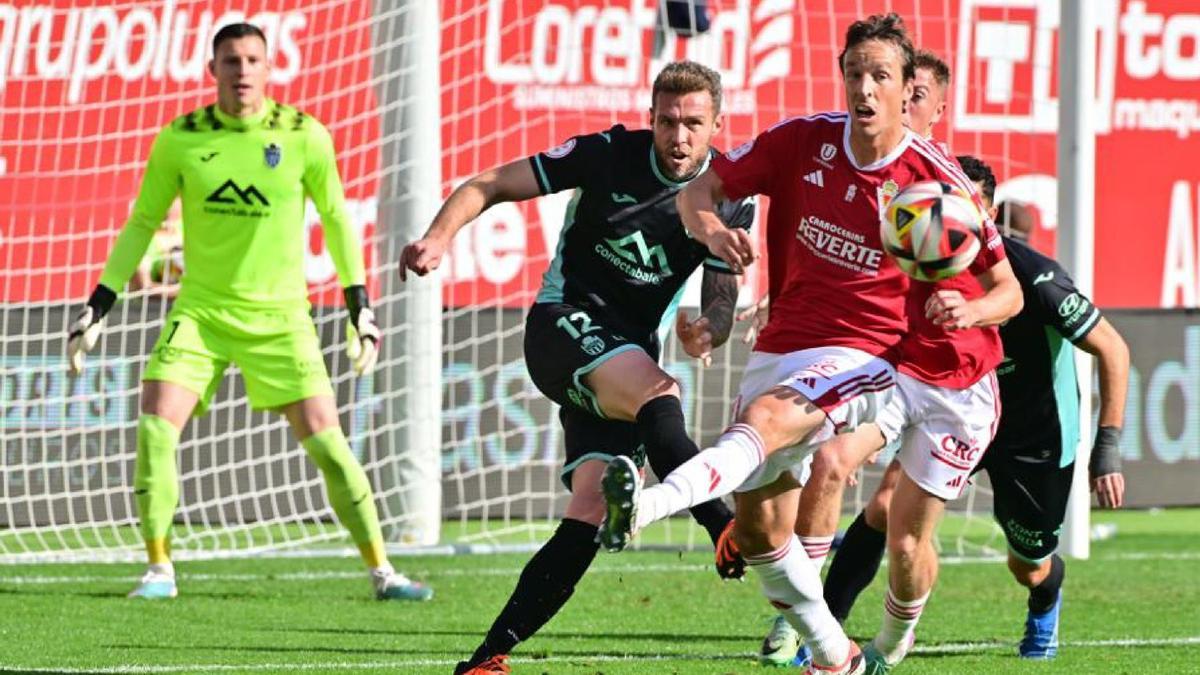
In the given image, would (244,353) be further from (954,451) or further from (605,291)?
(954,451)

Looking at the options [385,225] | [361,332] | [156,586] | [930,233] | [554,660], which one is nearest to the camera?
[930,233]

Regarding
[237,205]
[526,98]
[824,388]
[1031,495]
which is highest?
[526,98]

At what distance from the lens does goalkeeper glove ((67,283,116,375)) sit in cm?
875

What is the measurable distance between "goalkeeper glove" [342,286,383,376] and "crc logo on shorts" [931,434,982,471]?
291 centimetres

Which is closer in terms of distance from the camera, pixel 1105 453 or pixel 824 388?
pixel 824 388

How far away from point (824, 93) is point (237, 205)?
6105mm

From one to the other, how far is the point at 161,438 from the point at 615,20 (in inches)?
244

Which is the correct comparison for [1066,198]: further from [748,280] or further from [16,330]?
[16,330]

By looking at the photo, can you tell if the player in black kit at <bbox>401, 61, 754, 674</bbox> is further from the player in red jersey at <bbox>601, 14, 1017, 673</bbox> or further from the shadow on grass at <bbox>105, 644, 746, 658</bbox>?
the shadow on grass at <bbox>105, 644, 746, 658</bbox>

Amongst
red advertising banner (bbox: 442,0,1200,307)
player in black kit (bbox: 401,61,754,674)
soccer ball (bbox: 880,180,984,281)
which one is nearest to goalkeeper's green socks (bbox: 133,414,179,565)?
player in black kit (bbox: 401,61,754,674)

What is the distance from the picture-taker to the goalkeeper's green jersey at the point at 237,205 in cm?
909

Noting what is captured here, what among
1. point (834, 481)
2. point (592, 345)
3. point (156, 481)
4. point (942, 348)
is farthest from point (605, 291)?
point (156, 481)

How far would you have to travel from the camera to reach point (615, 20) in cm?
1420

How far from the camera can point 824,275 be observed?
6.22 meters
